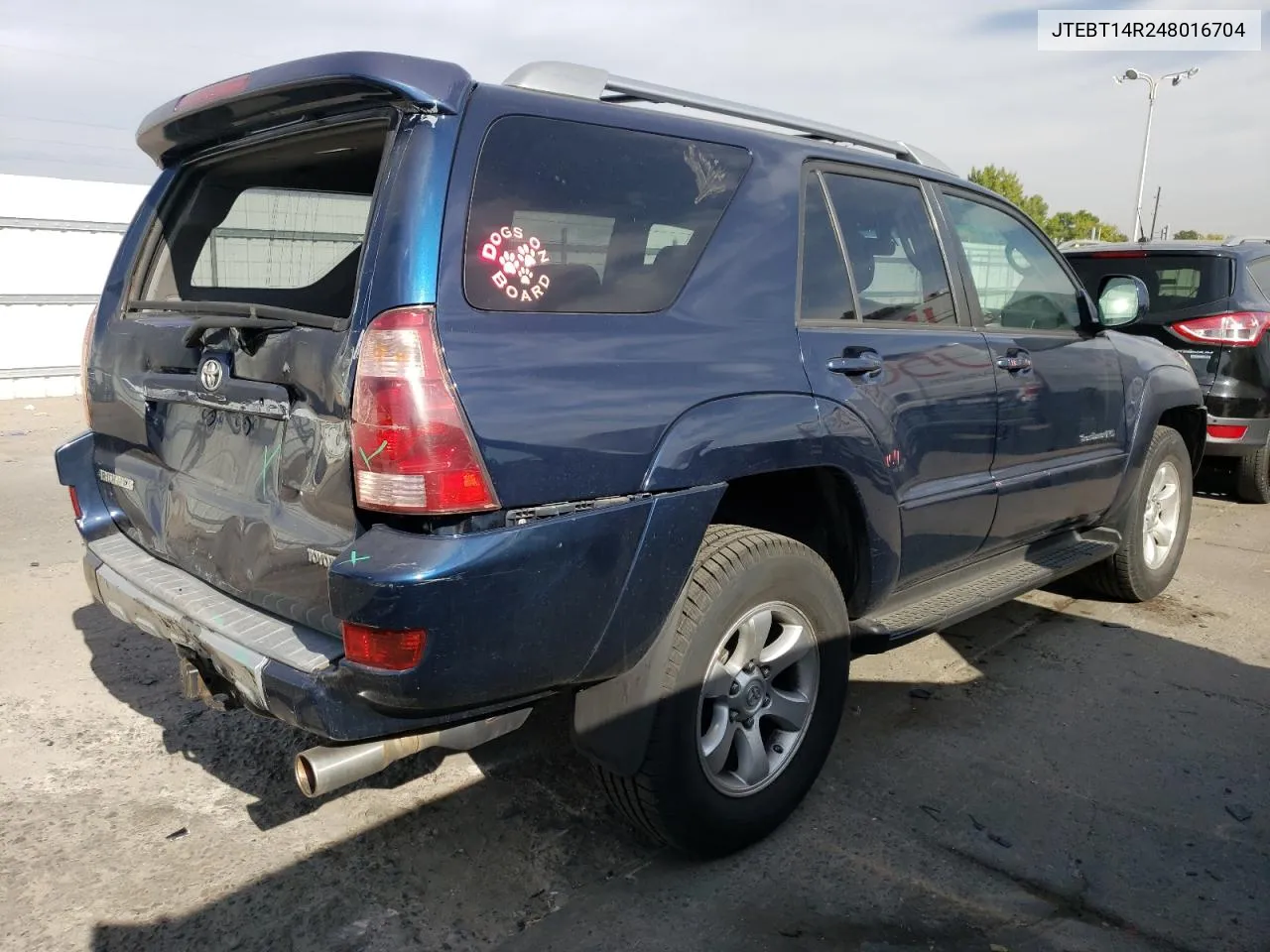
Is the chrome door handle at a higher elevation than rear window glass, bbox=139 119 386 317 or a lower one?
lower

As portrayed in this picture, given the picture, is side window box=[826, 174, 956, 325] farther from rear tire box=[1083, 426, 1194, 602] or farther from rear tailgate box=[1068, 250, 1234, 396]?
rear tailgate box=[1068, 250, 1234, 396]

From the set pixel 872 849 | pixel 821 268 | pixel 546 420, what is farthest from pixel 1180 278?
pixel 546 420

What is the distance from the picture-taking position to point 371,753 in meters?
2.40

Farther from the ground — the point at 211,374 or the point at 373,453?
the point at 211,374

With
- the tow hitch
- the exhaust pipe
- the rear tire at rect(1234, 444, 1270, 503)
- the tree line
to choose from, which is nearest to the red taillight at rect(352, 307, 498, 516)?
the exhaust pipe

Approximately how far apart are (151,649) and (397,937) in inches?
91.4

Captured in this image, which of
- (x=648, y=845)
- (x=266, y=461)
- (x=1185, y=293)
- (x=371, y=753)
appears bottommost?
(x=648, y=845)

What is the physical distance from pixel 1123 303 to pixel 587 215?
2.83 meters

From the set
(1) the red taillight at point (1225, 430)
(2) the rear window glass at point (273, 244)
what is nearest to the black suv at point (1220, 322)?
(1) the red taillight at point (1225, 430)

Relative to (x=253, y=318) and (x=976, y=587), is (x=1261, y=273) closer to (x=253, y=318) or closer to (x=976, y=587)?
(x=976, y=587)

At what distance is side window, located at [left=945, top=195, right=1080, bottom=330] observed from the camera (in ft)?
Result: 12.5

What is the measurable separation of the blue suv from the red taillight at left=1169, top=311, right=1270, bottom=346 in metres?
3.67

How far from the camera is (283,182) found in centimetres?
326

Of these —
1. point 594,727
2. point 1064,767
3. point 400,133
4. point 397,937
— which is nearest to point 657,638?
point 594,727
